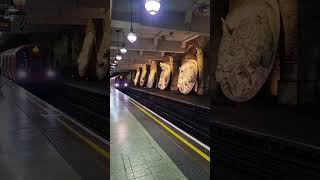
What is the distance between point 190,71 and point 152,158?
8900 mm

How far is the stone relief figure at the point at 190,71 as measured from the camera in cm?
1349

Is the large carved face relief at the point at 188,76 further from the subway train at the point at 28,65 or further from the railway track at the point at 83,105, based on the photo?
the subway train at the point at 28,65

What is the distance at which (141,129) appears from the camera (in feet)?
27.6

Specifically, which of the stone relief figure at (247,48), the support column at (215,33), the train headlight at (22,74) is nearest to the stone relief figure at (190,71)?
the stone relief figure at (247,48)

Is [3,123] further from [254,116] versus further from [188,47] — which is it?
[188,47]

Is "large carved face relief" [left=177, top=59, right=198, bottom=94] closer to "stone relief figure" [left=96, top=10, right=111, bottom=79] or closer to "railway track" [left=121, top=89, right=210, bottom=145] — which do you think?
"railway track" [left=121, top=89, right=210, bottom=145]

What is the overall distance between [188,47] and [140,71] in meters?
18.5

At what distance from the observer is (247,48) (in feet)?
20.9

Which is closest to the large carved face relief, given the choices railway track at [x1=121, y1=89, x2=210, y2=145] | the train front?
railway track at [x1=121, y1=89, x2=210, y2=145]

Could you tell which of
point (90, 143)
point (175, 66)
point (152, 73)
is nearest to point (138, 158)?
point (90, 143)

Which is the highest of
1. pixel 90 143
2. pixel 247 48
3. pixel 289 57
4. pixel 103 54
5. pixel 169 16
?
pixel 169 16

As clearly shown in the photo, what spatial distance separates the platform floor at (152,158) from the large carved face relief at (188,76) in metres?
6.10

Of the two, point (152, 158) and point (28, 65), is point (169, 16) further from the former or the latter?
point (28, 65)

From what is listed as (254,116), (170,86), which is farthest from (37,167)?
(170,86)
